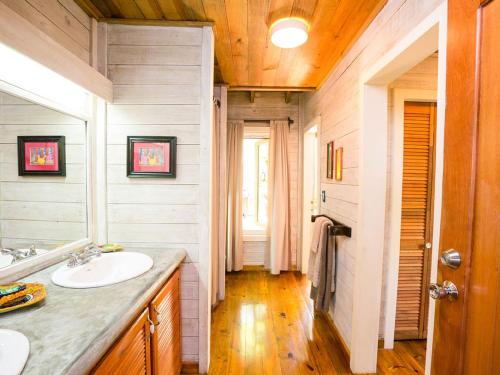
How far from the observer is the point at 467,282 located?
80 cm

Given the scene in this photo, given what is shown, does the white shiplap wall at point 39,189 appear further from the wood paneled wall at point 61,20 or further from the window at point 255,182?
the window at point 255,182

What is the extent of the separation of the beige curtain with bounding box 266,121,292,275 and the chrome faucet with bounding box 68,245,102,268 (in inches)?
93.2

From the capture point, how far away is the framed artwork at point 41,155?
1.20 meters

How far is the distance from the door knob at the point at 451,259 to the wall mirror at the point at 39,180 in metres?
1.79

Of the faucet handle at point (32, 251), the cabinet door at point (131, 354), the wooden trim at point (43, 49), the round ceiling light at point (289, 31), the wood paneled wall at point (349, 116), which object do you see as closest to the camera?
the cabinet door at point (131, 354)

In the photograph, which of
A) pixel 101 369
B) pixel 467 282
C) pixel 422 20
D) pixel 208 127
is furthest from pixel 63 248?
pixel 422 20

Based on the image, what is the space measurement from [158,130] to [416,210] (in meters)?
2.07

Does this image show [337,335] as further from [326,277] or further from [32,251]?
[32,251]

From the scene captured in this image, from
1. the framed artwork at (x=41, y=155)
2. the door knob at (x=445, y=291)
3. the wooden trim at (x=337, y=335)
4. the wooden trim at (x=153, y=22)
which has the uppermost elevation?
the wooden trim at (x=153, y=22)

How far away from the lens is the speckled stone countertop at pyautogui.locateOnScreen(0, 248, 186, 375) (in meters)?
0.64

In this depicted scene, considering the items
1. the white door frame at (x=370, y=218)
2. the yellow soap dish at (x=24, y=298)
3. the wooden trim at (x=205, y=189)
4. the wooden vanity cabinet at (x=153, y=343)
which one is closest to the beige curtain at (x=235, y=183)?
the wooden trim at (x=205, y=189)

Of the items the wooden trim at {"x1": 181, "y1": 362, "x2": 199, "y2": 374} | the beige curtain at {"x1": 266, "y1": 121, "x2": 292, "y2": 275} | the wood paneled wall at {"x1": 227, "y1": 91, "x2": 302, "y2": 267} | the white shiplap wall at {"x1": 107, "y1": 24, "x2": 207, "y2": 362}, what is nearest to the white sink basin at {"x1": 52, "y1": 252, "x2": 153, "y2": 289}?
the white shiplap wall at {"x1": 107, "y1": 24, "x2": 207, "y2": 362}

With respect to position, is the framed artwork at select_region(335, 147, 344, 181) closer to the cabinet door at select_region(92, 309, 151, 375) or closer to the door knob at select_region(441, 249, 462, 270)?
the door knob at select_region(441, 249, 462, 270)

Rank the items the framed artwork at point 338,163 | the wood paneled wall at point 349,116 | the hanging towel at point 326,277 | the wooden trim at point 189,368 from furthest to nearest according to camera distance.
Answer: the hanging towel at point 326,277 < the framed artwork at point 338,163 < the wooden trim at point 189,368 < the wood paneled wall at point 349,116
